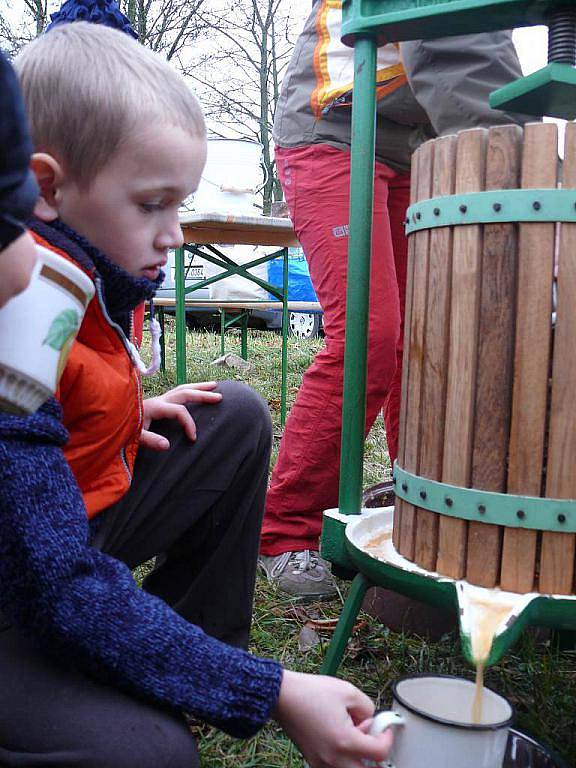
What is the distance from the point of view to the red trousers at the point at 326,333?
6.81 feet

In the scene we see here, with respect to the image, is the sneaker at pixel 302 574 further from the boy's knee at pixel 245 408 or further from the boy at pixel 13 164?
the boy at pixel 13 164

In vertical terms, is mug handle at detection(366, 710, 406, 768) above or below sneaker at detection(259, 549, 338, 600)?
above

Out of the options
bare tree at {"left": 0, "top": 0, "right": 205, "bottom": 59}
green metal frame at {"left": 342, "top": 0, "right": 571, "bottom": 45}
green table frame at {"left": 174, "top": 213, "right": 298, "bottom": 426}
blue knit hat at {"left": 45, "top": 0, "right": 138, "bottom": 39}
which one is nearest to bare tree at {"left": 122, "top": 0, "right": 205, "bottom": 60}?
bare tree at {"left": 0, "top": 0, "right": 205, "bottom": 59}

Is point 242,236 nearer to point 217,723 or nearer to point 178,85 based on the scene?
point 178,85

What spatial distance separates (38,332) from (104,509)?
59cm

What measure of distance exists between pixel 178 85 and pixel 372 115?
424mm

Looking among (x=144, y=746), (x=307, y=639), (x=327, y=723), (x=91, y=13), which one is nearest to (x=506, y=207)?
(x=327, y=723)

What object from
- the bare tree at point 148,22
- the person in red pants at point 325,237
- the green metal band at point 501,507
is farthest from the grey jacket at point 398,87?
the bare tree at point 148,22

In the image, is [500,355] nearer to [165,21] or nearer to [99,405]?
[99,405]

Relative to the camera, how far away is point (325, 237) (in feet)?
6.93

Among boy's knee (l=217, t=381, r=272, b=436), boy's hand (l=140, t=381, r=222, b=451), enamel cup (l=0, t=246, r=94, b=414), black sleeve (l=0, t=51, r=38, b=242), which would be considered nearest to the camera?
black sleeve (l=0, t=51, r=38, b=242)

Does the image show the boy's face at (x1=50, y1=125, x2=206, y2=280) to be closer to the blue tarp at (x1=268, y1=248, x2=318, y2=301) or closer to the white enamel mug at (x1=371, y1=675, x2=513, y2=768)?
the white enamel mug at (x1=371, y1=675, x2=513, y2=768)

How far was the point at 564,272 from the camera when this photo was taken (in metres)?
1.16

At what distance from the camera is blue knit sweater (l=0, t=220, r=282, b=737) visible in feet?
3.06
